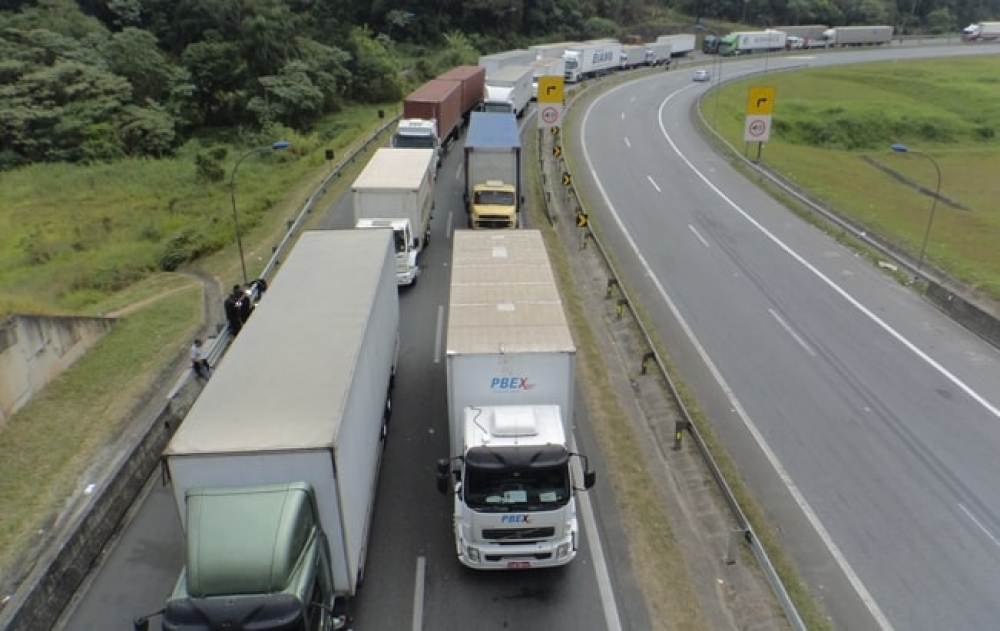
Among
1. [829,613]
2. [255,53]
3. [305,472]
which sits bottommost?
[829,613]

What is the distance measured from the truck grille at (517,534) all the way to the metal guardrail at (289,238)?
9.08 m

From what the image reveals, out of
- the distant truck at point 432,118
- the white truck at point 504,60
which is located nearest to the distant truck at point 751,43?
the white truck at point 504,60

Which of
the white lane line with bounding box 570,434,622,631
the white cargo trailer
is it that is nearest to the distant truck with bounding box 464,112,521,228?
the white cargo trailer

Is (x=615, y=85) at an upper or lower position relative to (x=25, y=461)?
upper

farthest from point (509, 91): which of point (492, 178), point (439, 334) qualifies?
point (439, 334)

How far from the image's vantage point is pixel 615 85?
2776 inches

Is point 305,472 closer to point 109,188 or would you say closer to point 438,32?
point 109,188

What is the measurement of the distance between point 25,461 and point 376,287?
27.9 feet

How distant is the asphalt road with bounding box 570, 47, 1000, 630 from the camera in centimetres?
1277

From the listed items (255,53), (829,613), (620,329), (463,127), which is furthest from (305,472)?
(255,53)

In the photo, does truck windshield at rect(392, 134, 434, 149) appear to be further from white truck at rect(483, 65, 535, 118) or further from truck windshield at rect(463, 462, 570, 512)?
truck windshield at rect(463, 462, 570, 512)

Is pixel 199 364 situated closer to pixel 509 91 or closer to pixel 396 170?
pixel 396 170

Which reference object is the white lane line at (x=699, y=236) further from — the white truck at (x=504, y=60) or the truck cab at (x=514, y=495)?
the white truck at (x=504, y=60)

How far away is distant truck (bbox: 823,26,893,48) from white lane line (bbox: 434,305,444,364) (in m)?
112
